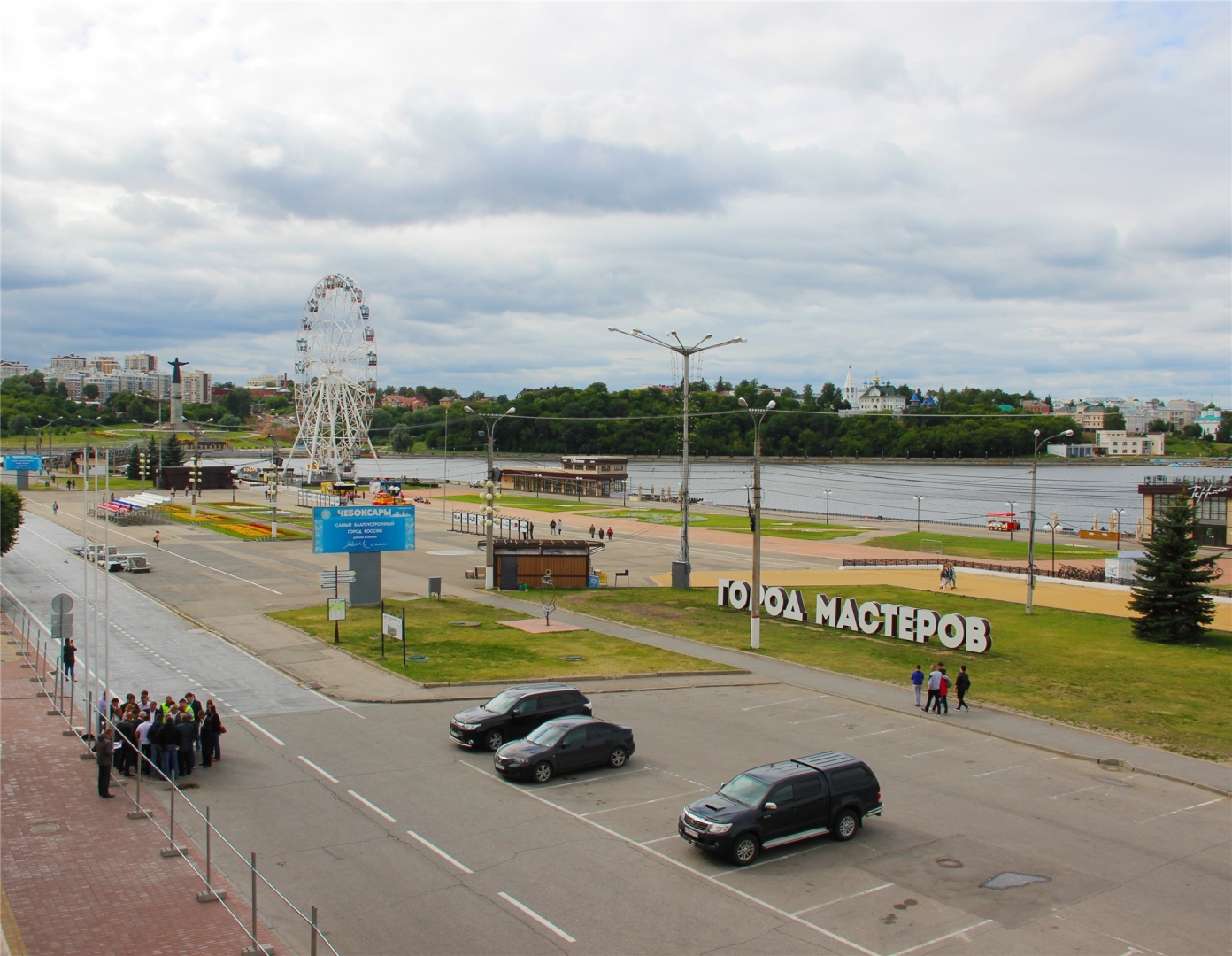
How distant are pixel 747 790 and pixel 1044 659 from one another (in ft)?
67.2

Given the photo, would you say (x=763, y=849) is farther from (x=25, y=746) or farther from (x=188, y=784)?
(x=25, y=746)

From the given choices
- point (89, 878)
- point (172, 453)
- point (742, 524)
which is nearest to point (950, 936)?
point (89, 878)

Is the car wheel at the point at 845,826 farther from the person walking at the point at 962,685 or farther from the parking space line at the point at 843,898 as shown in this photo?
the person walking at the point at 962,685

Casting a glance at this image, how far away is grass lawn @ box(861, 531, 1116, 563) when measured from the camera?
66.6m

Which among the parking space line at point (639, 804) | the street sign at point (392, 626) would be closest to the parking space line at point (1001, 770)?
the parking space line at point (639, 804)

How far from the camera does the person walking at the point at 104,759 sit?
652 inches

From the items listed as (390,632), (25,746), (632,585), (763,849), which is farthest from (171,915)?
(632,585)

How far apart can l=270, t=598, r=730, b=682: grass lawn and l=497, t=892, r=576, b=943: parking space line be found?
1380 centimetres

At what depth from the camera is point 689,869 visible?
14.4 metres

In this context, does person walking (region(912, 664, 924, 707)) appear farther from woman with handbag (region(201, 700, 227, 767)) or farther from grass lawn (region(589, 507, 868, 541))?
grass lawn (region(589, 507, 868, 541))

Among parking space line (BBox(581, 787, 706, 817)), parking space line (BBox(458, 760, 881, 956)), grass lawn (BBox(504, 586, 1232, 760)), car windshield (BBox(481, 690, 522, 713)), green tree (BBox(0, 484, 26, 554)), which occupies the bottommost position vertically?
grass lawn (BBox(504, 586, 1232, 760))

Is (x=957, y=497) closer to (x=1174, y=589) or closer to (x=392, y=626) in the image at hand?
(x=1174, y=589)

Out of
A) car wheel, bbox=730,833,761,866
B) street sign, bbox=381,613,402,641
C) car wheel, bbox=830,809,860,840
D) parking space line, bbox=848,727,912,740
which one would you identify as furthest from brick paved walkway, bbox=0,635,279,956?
parking space line, bbox=848,727,912,740

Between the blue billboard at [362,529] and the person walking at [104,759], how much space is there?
2279 cm
